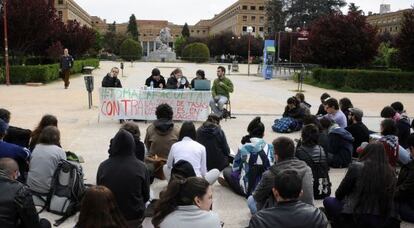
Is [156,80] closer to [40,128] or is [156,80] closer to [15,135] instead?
[15,135]

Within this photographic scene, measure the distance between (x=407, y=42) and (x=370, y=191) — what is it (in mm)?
26885

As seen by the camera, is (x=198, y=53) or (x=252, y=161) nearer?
(x=252, y=161)

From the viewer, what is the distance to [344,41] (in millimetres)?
31922

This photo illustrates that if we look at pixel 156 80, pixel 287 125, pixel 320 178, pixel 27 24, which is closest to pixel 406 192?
pixel 320 178

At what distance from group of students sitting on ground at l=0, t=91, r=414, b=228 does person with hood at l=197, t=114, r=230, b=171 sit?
2cm

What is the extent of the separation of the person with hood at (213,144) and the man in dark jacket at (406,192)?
8.89 ft

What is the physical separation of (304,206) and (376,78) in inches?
1041

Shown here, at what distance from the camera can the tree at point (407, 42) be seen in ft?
95.0

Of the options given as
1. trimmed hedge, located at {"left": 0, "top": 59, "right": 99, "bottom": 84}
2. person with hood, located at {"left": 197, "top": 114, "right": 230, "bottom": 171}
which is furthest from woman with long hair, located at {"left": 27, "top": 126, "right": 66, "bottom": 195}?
trimmed hedge, located at {"left": 0, "top": 59, "right": 99, "bottom": 84}

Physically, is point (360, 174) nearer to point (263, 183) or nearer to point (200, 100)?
point (263, 183)

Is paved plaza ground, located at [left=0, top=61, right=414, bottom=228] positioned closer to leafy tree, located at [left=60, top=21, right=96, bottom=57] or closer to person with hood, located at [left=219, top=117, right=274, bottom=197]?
person with hood, located at [left=219, top=117, right=274, bottom=197]

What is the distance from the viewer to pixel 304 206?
3.72 m

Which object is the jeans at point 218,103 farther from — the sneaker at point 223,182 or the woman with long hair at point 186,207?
the woman with long hair at point 186,207

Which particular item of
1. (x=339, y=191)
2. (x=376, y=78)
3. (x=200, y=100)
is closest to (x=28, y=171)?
(x=339, y=191)
